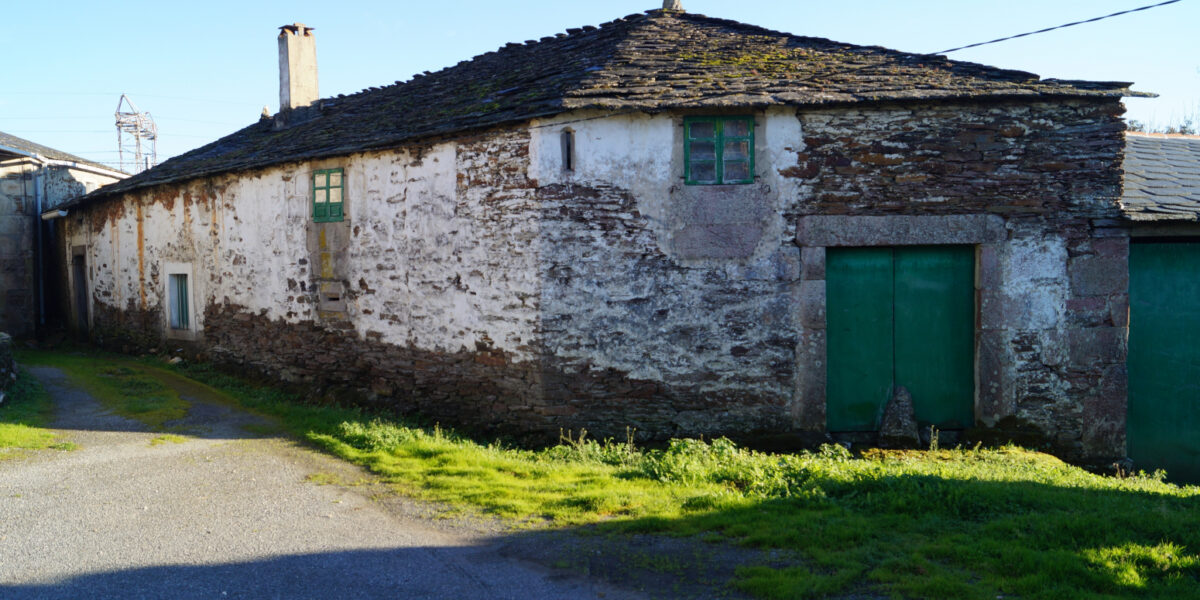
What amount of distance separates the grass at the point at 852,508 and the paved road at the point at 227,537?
599 mm

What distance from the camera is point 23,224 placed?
17.7m

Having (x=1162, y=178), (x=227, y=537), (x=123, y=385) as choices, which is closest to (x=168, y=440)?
(x=227, y=537)

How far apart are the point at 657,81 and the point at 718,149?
1.06 m

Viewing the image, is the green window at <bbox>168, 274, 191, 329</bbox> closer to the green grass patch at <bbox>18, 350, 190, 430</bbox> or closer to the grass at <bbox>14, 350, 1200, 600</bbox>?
the green grass patch at <bbox>18, 350, 190, 430</bbox>

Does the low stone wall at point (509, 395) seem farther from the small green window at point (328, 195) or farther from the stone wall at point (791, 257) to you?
the small green window at point (328, 195)

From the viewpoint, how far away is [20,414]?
907 centimetres

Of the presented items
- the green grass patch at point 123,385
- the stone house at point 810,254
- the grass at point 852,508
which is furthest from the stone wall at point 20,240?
the stone house at point 810,254

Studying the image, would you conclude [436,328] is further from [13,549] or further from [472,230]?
[13,549]

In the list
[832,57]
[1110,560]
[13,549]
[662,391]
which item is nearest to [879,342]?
[662,391]

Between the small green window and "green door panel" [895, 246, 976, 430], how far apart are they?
7376 mm

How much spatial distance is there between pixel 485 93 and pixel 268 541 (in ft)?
21.7

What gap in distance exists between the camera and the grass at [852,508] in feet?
14.0

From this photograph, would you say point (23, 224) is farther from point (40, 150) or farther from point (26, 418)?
point (26, 418)

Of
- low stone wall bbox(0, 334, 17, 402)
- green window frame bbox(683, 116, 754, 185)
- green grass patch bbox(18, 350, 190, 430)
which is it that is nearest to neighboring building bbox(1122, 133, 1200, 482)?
green window frame bbox(683, 116, 754, 185)
